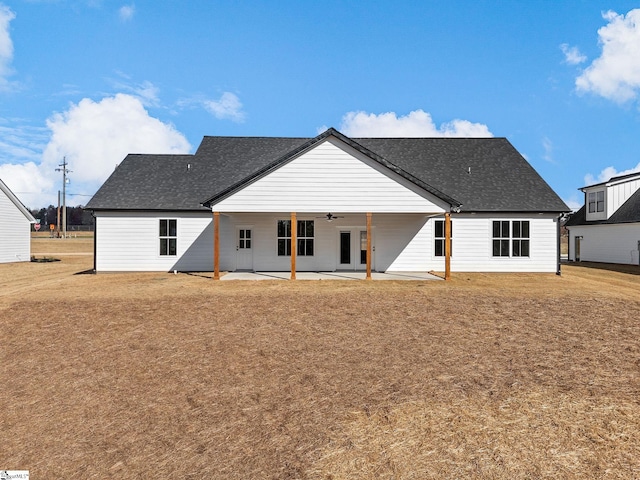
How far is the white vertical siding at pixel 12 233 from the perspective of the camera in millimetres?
30469

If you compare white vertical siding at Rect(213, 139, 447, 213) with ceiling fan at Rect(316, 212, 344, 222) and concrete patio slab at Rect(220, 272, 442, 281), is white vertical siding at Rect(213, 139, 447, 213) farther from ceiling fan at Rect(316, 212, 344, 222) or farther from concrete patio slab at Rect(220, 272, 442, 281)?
concrete patio slab at Rect(220, 272, 442, 281)

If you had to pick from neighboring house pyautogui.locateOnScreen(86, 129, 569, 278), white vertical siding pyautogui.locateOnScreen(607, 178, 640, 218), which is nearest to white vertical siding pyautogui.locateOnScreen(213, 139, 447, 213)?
neighboring house pyautogui.locateOnScreen(86, 129, 569, 278)

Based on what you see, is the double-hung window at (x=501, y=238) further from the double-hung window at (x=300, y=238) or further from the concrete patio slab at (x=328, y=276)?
the double-hung window at (x=300, y=238)

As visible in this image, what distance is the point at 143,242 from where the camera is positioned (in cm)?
2100

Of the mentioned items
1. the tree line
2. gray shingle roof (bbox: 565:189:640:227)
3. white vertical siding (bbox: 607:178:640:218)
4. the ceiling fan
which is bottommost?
the ceiling fan

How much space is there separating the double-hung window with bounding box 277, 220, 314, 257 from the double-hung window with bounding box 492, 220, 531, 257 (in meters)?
9.85

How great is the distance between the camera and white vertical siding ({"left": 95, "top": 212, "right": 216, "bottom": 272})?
2095 centimetres

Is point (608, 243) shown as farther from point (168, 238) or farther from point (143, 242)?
point (143, 242)

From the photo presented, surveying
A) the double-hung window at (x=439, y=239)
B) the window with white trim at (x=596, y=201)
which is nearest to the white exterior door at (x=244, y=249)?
the double-hung window at (x=439, y=239)

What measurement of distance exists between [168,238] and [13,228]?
19641mm

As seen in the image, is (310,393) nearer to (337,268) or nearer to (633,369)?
(633,369)

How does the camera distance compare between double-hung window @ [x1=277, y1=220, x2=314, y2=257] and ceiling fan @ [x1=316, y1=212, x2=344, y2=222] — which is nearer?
ceiling fan @ [x1=316, y1=212, x2=344, y2=222]

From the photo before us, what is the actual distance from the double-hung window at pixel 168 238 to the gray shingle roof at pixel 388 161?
822 mm

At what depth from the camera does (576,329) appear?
1001 cm
